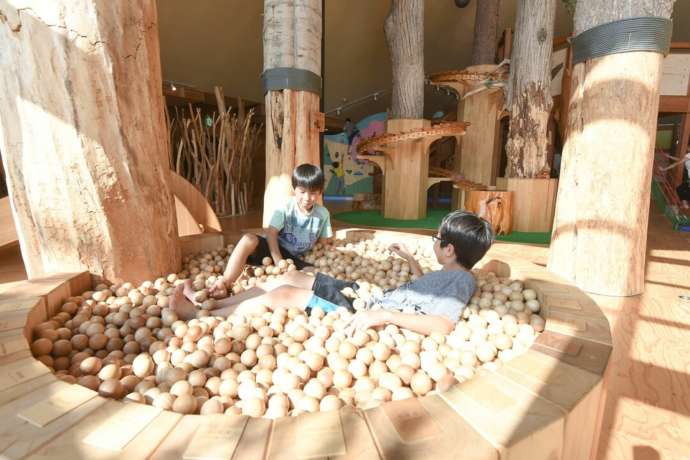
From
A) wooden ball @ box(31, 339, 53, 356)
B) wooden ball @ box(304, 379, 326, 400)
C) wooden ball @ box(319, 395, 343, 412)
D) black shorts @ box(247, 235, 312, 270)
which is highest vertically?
black shorts @ box(247, 235, 312, 270)

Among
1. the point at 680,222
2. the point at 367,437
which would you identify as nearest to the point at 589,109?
the point at 367,437

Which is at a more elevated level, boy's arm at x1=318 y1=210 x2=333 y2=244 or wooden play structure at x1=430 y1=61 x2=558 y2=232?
wooden play structure at x1=430 y1=61 x2=558 y2=232

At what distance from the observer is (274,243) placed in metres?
2.28

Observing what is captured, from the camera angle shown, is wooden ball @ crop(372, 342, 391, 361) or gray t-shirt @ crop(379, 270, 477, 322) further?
gray t-shirt @ crop(379, 270, 477, 322)

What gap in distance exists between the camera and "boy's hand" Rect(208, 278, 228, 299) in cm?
171

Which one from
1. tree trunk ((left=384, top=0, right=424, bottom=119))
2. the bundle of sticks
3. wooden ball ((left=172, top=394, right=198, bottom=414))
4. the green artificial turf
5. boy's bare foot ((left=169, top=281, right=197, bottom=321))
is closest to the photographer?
wooden ball ((left=172, top=394, right=198, bottom=414))

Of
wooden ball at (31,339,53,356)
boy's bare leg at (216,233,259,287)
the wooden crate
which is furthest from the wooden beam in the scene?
wooden ball at (31,339,53,356)

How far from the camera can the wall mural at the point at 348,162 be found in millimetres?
8008

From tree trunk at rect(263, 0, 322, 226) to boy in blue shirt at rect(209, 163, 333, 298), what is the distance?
489 millimetres

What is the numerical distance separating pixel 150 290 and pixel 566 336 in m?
1.56

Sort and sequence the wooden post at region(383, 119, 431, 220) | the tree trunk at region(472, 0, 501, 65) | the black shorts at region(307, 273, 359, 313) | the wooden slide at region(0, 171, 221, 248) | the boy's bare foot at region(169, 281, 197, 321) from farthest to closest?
the tree trunk at region(472, 0, 501, 65), the wooden post at region(383, 119, 431, 220), the wooden slide at region(0, 171, 221, 248), the black shorts at region(307, 273, 359, 313), the boy's bare foot at region(169, 281, 197, 321)

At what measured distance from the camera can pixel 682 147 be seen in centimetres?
571

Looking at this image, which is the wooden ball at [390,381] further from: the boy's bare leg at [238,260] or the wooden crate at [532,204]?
the wooden crate at [532,204]

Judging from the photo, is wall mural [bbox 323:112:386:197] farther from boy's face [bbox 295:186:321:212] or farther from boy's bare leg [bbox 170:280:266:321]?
boy's bare leg [bbox 170:280:266:321]
